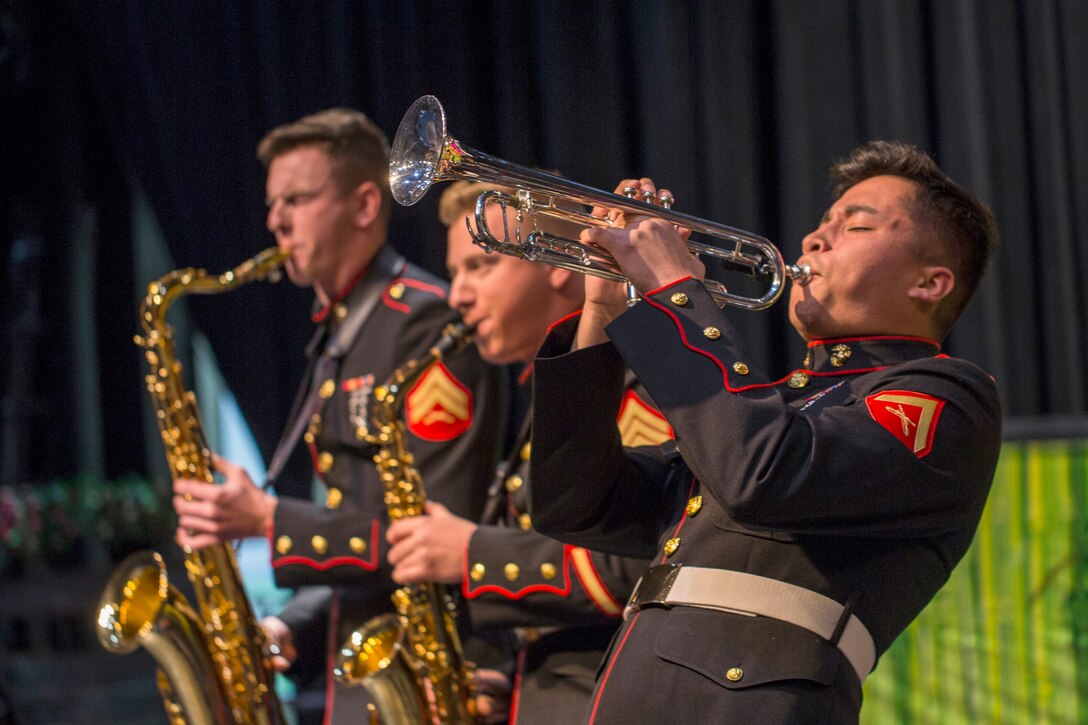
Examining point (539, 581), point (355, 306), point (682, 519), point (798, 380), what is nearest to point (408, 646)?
point (539, 581)

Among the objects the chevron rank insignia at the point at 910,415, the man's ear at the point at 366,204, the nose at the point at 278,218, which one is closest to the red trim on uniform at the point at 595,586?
the chevron rank insignia at the point at 910,415

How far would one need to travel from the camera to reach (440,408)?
2.75 m

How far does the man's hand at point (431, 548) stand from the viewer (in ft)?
7.89

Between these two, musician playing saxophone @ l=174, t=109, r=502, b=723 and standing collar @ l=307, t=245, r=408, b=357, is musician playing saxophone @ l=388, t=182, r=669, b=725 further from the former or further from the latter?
standing collar @ l=307, t=245, r=408, b=357

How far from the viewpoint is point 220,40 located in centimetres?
457

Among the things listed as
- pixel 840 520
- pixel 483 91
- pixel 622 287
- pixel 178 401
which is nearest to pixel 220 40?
pixel 483 91

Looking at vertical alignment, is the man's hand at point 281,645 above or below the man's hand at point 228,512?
below

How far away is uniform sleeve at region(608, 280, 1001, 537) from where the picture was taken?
60.9 inches

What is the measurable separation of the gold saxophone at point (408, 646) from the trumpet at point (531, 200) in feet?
2.94

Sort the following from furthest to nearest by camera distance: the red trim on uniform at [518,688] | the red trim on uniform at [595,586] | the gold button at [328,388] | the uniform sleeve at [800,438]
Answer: the gold button at [328,388], the red trim on uniform at [518,688], the red trim on uniform at [595,586], the uniform sleeve at [800,438]

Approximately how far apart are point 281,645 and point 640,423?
4.10ft

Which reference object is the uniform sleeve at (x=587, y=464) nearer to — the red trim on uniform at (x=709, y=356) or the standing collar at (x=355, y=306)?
the red trim on uniform at (x=709, y=356)

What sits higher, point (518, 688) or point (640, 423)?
point (640, 423)

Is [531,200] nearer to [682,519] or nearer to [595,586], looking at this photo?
[682,519]
